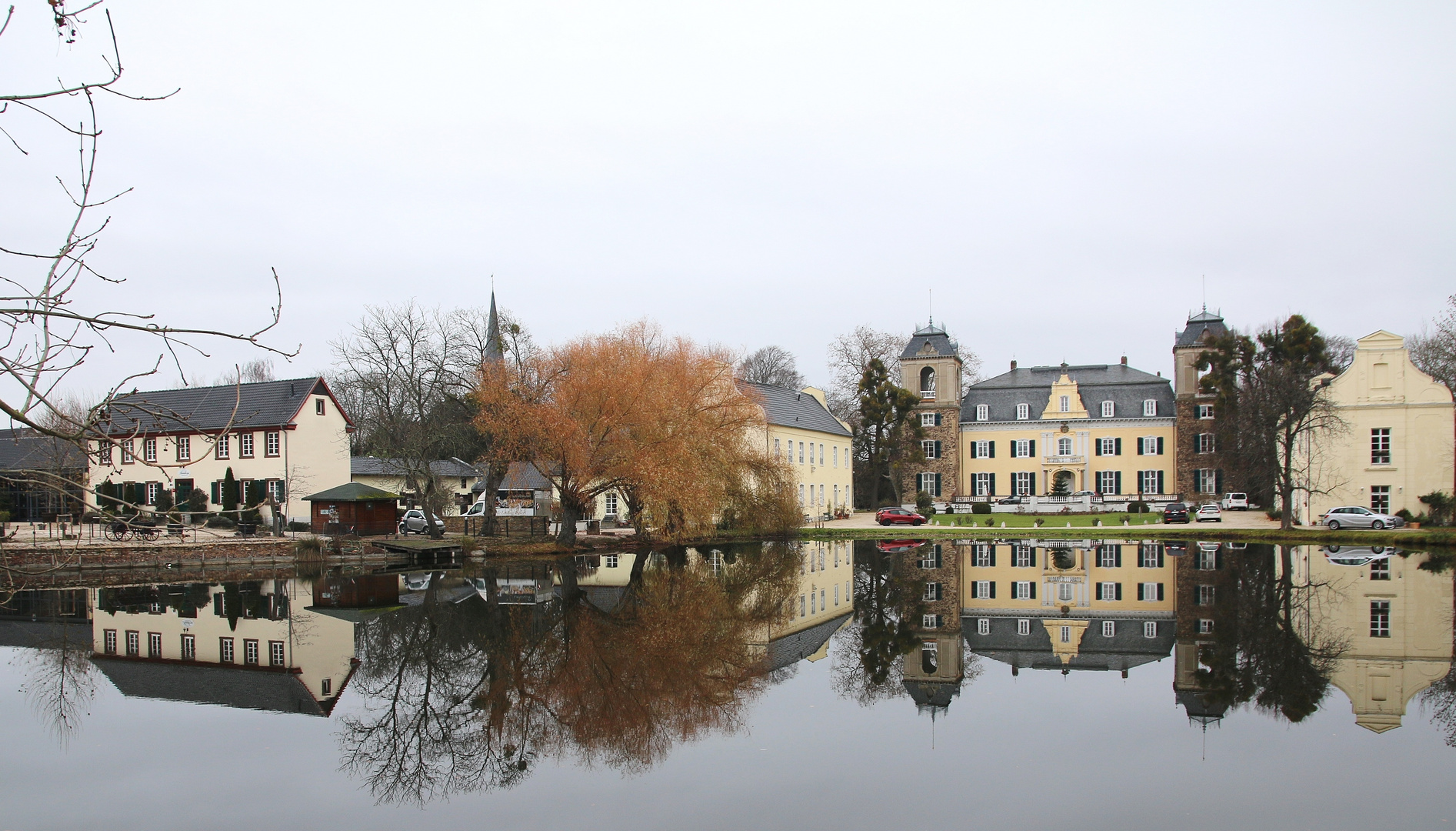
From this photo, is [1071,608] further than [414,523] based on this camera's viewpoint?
No

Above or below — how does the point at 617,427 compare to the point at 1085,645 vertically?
above

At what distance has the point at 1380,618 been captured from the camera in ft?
53.6

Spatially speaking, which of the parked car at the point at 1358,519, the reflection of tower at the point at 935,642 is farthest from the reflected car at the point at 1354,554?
the reflection of tower at the point at 935,642

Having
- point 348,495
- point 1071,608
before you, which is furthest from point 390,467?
point 1071,608

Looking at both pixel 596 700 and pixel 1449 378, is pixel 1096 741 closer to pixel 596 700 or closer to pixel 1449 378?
pixel 596 700

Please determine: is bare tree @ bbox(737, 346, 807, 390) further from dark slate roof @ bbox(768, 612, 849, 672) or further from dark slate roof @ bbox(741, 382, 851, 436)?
dark slate roof @ bbox(768, 612, 849, 672)

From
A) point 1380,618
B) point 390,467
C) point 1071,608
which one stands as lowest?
point 1071,608

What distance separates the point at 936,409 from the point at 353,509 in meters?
35.7

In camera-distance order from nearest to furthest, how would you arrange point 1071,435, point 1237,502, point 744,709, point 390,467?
point 744,709 → point 390,467 → point 1237,502 → point 1071,435

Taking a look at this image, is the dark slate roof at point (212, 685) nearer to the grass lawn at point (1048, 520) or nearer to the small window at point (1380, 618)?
the small window at point (1380, 618)

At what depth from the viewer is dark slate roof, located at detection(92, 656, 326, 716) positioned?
39.9 feet

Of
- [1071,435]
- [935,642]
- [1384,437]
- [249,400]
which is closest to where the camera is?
[935,642]

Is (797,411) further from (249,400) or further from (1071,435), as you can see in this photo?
(249,400)

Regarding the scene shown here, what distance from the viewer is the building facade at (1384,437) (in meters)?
35.8
